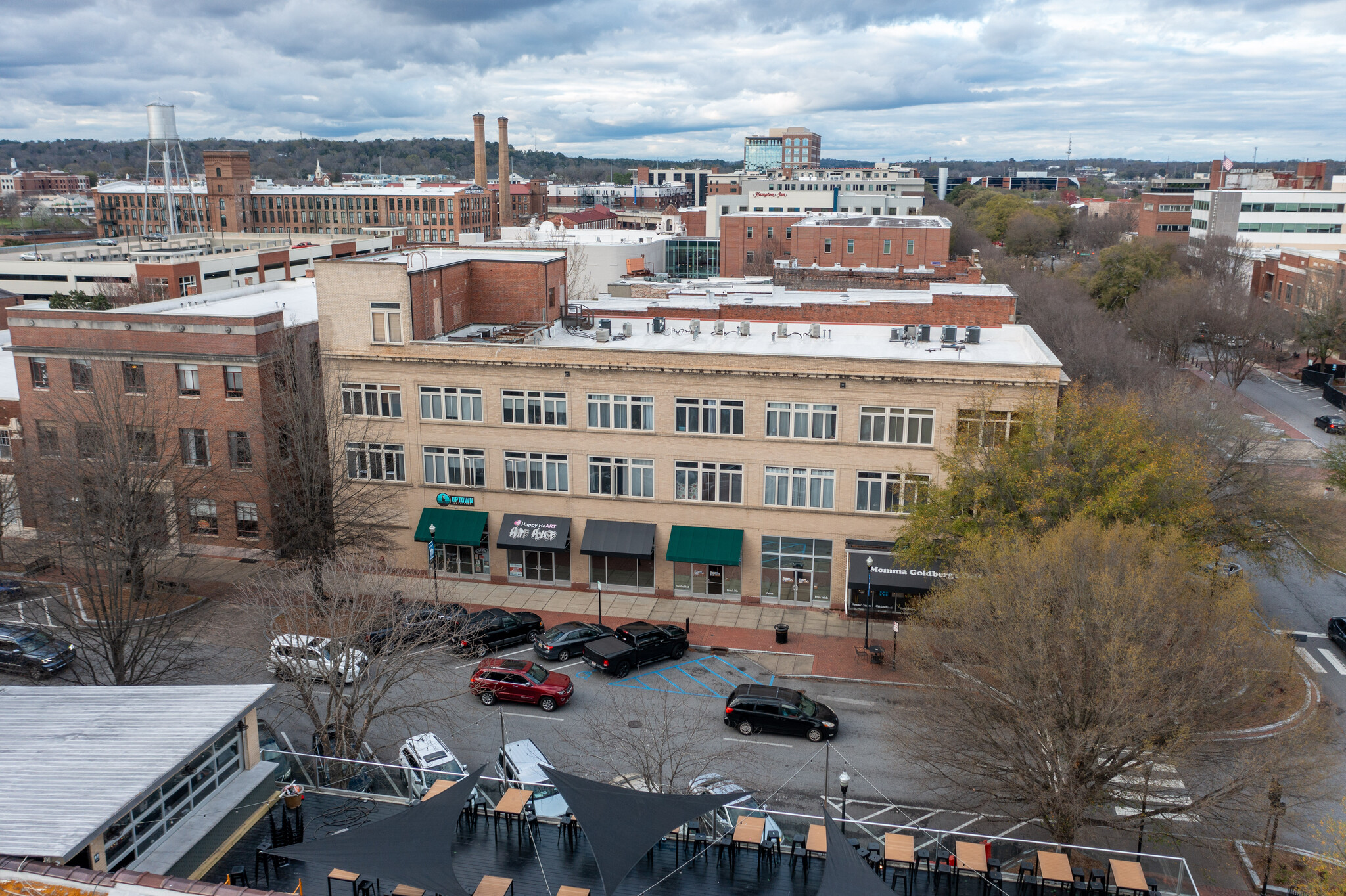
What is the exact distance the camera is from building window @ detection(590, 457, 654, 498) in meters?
39.9

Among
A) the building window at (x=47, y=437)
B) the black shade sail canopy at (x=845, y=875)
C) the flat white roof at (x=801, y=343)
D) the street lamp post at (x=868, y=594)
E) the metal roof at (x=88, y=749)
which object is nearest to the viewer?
the metal roof at (x=88, y=749)

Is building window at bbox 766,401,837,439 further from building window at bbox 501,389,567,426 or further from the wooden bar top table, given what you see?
the wooden bar top table

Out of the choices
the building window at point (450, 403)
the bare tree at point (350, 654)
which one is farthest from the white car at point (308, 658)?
the building window at point (450, 403)

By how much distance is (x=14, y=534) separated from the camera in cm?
4775

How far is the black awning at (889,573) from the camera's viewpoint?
119 ft

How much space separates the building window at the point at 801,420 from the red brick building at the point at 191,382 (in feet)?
66.6

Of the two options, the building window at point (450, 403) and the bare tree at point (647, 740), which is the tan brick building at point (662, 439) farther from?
the bare tree at point (647, 740)

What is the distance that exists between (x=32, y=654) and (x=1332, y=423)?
78.4 metres

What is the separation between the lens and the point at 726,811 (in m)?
20.3

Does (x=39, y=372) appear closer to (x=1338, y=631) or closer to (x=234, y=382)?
(x=234, y=382)

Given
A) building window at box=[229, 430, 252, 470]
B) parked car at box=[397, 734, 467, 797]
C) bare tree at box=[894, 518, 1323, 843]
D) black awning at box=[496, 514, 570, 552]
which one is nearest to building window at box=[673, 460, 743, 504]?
black awning at box=[496, 514, 570, 552]

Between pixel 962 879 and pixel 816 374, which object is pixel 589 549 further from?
pixel 962 879

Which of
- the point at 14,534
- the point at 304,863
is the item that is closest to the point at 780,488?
the point at 304,863

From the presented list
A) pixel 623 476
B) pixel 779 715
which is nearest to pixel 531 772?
pixel 779 715
